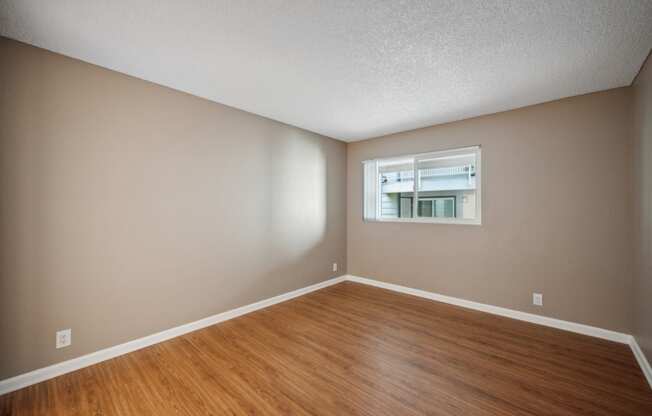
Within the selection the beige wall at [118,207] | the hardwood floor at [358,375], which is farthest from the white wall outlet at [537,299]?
the beige wall at [118,207]

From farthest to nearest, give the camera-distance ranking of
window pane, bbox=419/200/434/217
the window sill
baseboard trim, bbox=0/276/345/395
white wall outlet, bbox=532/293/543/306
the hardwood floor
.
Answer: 1. window pane, bbox=419/200/434/217
2. the window sill
3. white wall outlet, bbox=532/293/543/306
4. baseboard trim, bbox=0/276/345/395
5. the hardwood floor

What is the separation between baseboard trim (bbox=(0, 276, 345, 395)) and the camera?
1.88 metres

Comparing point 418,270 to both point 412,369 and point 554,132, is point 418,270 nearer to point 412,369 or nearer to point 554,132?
point 412,369

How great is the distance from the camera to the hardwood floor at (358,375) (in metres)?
1.73

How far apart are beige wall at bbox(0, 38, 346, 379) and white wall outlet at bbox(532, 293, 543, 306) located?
3049mm

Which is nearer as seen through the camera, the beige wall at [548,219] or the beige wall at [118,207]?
the beige wall at [118,207]

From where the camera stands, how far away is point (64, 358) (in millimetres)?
2059

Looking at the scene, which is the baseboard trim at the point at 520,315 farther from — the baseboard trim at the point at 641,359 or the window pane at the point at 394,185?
the window pane at the point at 394,185

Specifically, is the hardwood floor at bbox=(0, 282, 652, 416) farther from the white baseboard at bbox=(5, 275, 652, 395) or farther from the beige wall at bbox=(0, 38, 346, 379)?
the beige wall at bbox=(0, 38, 346, 379)

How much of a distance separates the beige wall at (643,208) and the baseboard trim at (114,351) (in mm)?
3572

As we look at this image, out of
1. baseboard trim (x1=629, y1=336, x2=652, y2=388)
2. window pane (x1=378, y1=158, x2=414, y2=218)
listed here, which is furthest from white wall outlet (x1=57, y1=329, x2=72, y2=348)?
baseboard trim (x1=629, y1=336, x2=652, y2=388)

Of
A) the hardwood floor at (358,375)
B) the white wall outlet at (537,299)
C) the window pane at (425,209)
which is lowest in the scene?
the hardwood floor at (358,375)

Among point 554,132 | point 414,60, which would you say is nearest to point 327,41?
point 414,60

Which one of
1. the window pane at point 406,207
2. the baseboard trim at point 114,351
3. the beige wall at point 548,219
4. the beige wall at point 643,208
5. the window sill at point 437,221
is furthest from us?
the window pane at point 406,207
